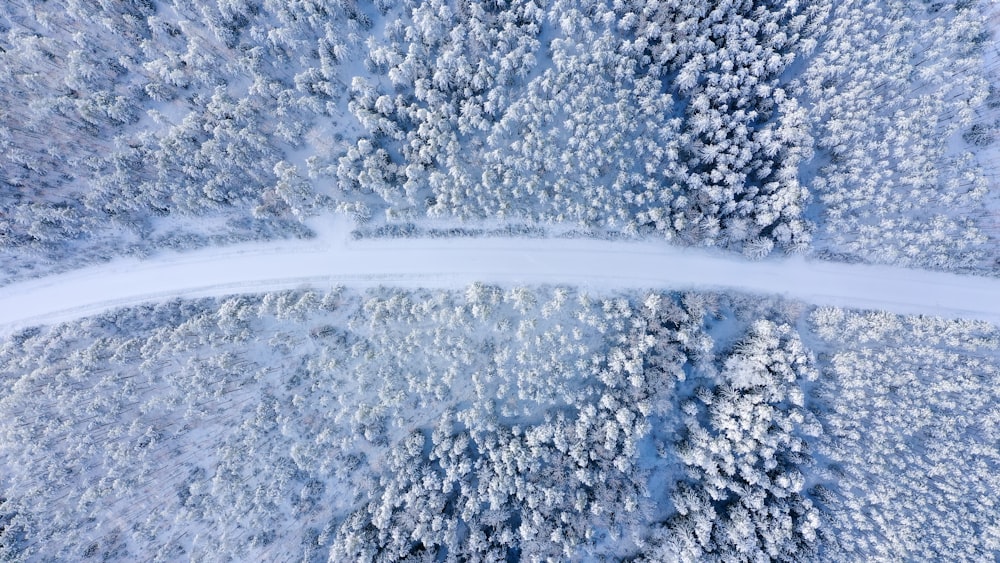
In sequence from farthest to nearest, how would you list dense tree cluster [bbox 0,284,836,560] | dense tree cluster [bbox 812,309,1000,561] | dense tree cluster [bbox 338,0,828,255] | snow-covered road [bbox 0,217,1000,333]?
1. snow-covered road [bbox 0,217,1000,333]
2. dense tree cluster [bbox 338,0,828,255]
3. dense tree cluster [bbox 0,284,836,560]
4. dense tree cluster [bbox 812,309,1000,561]

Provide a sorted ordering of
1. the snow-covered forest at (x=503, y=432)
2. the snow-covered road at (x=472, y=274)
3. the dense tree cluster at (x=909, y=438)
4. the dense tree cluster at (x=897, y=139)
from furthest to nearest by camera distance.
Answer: the snow-covered road at (x=472, y=274)
the dense tree cluster at (x=897, y=139)
the snow-covered forest at (x=503, y=432)
the dense tree cluster at (x=909, y=438)

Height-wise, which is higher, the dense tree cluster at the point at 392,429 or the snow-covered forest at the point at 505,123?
the snow-covered forest at the point at 505,123

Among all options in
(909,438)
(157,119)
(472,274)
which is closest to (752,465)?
(909,438)

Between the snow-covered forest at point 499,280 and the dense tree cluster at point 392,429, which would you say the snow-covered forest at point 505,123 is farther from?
the dense tree cluster at point 392,429

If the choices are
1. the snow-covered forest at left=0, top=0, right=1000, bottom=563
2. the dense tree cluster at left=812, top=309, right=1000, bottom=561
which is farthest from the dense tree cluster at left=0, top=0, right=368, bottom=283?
the dense tree cluster at left=812, top=309, right=1000, bottom=561

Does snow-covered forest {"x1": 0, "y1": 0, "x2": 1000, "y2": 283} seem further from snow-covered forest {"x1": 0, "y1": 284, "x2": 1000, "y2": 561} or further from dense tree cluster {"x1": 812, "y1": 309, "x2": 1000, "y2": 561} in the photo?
snow-covered forest {"x1": 0, "y1": 284, "x2": 1000, "y2": 561}

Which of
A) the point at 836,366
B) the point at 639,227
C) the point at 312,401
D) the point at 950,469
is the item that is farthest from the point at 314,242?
the point at 950,469

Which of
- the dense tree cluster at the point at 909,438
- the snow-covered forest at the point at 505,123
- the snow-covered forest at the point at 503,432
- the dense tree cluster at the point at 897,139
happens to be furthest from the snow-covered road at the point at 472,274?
the dense tree cluster at the point at 909,438

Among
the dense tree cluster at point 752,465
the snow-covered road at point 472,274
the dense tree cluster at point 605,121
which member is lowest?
the dense tree cluster at point 752,465
